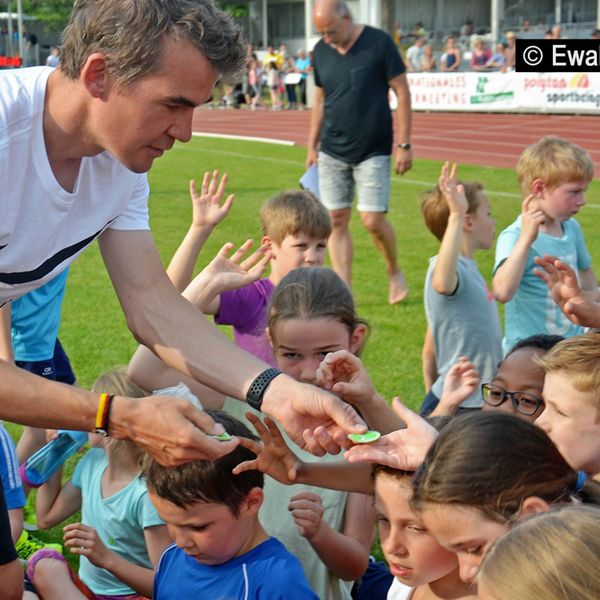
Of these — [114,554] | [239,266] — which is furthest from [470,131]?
[114,554]

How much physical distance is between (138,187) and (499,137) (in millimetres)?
19018

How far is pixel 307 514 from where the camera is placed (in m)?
3.06

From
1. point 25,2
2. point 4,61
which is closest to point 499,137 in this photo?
point 4,61

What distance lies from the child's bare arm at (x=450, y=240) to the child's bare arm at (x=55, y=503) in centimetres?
201

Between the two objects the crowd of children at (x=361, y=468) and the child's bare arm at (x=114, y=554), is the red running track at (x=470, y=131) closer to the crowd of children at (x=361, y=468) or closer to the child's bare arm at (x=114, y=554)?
the crowd of children at (x=361, y=468)

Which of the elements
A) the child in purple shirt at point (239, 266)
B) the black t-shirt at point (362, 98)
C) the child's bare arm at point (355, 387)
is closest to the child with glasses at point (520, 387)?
the child's bare arm at point (355, 387)

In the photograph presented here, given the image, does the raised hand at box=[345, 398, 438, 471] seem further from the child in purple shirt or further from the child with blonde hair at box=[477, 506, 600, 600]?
the child in purple shirt

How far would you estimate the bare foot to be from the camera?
8.66 metres

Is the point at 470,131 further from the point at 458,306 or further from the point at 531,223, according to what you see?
the point at 531,223

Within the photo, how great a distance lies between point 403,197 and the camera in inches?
563

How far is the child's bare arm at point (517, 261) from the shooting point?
492 centimetres

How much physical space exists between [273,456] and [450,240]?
2.21m

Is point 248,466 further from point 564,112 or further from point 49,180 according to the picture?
point 564,112

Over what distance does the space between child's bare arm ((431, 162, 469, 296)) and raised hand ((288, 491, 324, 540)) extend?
85.0 inches
